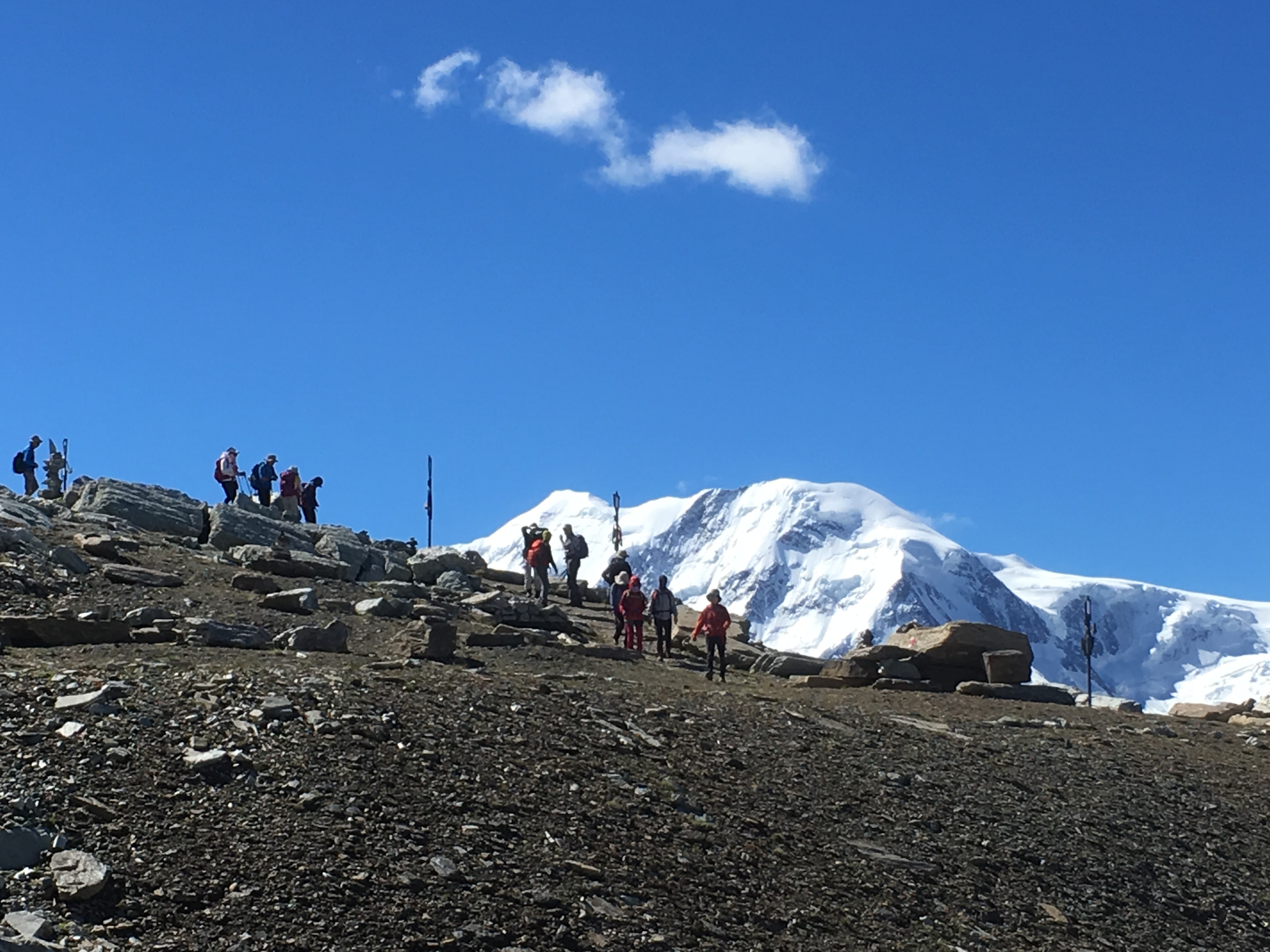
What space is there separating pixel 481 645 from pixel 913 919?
13.6 metres

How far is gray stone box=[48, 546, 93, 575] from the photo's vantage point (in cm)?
2816

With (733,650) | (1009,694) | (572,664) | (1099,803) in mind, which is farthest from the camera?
(733,650)

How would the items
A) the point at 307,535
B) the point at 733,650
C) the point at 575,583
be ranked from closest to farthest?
the point at 733,650 → the point at 307,535 → the point at 575,583

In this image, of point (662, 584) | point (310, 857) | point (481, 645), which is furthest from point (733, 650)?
point (310, 857)

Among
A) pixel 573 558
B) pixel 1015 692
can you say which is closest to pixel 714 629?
pixel 1015 692

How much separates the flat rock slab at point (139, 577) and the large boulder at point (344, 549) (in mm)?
7169

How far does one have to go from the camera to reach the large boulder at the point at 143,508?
37250 millimetres

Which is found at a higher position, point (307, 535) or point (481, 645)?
point (307, 535)

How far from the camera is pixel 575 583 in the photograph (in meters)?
41.9

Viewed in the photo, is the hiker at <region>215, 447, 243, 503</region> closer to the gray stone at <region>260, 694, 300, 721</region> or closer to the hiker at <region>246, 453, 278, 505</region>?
the hiker at <region>246, 453, 278, 505</region>

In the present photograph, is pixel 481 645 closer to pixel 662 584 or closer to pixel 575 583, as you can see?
pixel 662 584

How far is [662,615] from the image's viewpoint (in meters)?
31.3

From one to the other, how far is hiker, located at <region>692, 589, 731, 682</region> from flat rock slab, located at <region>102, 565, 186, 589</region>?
9.87 meters

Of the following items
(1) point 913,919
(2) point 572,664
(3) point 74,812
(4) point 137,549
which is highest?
(4) point 137,549
